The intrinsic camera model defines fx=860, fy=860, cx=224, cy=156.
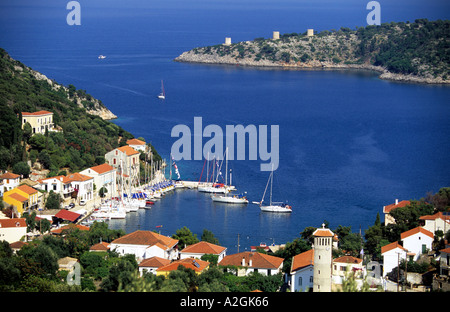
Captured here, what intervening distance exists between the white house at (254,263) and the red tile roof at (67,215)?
4.64 meters

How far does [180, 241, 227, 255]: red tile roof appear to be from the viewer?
15.6 metres

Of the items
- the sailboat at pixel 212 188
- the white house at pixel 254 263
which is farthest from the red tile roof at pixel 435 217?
the sailboat at pixel 212 188

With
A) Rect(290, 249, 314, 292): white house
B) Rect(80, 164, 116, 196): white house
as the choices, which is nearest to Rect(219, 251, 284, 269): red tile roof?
Rect(290, 249, 314, 292): white house

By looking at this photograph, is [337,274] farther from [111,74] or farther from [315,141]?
[111,74]

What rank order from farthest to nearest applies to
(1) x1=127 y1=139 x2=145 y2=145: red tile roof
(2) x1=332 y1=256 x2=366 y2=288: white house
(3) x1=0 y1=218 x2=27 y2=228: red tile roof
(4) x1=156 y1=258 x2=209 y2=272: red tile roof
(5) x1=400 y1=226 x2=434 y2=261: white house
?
(1) x1=127 y1=139 x2=145 y2=145: red tile roof
(3) x1=0 y1=218 x2=27 y2=228: red tile roof
(5) x1=400 y1=226 x2=434 y2=261: white house
(4) x1=156 y1=258 x2=209 y2=272: red tile roof
(2) x1=332 y1=256 x2=366 y2=288: white house

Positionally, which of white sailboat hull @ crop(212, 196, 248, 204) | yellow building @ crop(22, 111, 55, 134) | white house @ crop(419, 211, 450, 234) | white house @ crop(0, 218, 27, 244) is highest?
yellow building @ crop(22, 111, 55, 134)

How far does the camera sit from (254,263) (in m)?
14.7

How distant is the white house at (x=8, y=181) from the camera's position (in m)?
19.1

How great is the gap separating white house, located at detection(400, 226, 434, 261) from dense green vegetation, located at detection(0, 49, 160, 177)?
935 centimetres

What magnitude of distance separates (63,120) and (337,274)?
13.3 meters

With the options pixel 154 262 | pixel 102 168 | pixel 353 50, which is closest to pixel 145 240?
pixel 154 262

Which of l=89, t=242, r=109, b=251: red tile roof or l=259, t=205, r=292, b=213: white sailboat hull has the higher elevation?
l=259, t=205, r=292, b=213: white sailboat hull

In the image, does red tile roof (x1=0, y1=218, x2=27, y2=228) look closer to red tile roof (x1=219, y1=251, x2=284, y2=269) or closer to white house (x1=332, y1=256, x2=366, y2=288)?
red tile roof (x1=219, y1=251, x2=284, y2=269)
